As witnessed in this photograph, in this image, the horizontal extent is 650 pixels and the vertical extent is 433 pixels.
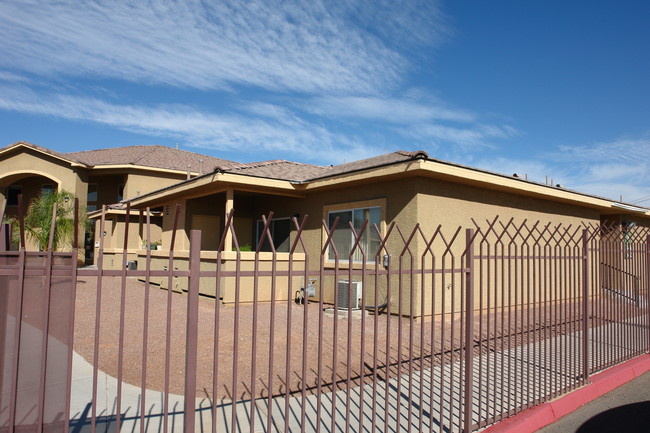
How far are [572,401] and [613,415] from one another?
1.40ft

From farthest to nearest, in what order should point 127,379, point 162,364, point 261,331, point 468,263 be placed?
point 261,331 < point 162,364 < point 127,379 < point 468,263

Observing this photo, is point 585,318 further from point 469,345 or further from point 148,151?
point 148,151

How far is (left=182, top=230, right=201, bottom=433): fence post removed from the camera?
8.58 feet

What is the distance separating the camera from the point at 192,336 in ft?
8.90

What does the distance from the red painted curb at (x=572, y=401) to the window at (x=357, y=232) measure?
18.2 ft

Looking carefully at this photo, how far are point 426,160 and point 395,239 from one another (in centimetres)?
223

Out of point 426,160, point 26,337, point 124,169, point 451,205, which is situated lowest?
point 26,337

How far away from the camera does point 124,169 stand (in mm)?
25625

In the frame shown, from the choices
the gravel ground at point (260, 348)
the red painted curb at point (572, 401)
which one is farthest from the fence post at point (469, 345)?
the red painted curb at point (572, 401)

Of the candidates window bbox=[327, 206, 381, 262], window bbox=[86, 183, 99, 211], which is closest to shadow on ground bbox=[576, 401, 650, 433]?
window bbox=[327, 206, 381, 262]

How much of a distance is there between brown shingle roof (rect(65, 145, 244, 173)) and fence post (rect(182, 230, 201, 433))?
22.4 meters

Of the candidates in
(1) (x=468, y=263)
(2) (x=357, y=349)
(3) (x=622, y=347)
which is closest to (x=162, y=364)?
(2) (x=357, y=349)

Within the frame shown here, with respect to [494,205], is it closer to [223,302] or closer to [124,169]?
[223,302]

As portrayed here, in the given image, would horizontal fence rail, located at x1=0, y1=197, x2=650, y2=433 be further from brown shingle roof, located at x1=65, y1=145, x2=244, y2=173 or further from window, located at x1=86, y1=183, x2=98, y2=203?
window, located at x1=86, y1=183, x2=98, y2=203
